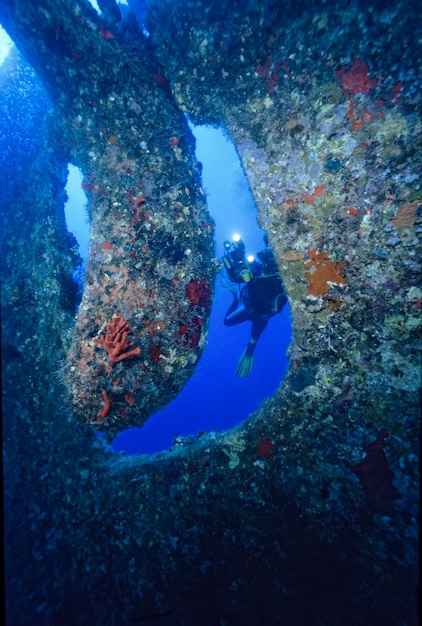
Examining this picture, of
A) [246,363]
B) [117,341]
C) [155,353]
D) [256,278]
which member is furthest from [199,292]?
[246,363]

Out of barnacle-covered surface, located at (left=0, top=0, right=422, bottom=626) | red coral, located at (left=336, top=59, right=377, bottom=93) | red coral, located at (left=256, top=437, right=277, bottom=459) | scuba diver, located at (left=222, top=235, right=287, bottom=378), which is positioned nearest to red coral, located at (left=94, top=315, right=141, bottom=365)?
barnacle-covered surface, located at (left=0, top=0, right=422, bottom=626)

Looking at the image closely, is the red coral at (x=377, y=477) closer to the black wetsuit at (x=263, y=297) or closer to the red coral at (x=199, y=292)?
the red coral at (x=199, y=292)

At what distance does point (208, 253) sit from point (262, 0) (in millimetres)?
2940

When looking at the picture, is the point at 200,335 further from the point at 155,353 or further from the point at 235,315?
the point at 235,315

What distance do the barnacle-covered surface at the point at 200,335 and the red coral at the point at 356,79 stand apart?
0.02 m

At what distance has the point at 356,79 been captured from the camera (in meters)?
3.06

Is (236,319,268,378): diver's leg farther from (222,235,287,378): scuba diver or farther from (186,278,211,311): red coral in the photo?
(186,278,211,311): red coral

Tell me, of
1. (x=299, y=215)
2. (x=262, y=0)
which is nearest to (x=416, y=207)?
(x=299, y=215)

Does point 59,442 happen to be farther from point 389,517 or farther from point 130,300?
point 389,517

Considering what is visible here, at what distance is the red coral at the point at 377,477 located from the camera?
2787 mm

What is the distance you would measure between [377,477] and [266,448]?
1.14 metres

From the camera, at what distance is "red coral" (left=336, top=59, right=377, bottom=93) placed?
9.87 feet

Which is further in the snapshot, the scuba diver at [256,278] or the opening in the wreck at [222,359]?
the opening in the wreck at [222,359]

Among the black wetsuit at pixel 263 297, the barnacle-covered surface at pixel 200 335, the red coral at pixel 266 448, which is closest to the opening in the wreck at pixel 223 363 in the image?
the black wetsuit at pixel 263 297
